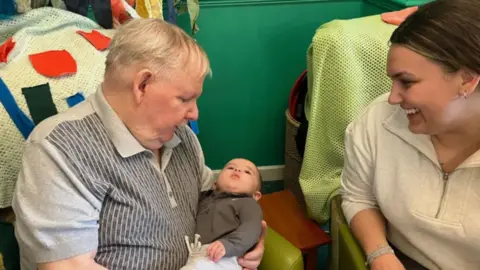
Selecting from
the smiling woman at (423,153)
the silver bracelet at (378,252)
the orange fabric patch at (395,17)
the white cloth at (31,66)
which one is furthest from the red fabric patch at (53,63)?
the orange fabric patch at (395,17)

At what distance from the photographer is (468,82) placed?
3.99ft

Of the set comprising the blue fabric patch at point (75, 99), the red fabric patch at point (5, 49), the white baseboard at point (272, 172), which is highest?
the red fabric patch at point (5, 49)

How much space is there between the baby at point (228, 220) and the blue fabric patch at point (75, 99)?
0.44 meters

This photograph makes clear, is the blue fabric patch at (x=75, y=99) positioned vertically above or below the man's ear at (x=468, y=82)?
below

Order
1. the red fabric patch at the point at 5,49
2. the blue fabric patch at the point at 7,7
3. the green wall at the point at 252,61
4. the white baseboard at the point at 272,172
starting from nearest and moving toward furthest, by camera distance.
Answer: the red fabric patch at the point at 5,49 < the blue fabric patch at the point at 7,7 < the green wall at the point at 252,61 < the white baseboard at the point at 272,172

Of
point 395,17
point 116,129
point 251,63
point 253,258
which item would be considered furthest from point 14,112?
point 251,63

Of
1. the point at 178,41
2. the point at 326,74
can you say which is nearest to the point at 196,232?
the point at 178,41

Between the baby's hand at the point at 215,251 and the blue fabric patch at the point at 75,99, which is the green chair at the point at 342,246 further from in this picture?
the blue fabric patch at the point at 75,99

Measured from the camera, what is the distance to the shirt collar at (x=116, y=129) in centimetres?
121

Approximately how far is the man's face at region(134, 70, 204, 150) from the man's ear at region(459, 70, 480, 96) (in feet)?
1.99

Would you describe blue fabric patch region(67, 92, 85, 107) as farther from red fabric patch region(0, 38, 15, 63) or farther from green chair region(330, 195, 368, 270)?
green chair region(330, 195, 368, 270)

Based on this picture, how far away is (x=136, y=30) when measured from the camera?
1195 millimetres

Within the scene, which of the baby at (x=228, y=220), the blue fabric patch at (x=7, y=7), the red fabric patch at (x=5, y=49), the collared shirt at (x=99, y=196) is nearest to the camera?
the collared shirt at (x=99, y=196)

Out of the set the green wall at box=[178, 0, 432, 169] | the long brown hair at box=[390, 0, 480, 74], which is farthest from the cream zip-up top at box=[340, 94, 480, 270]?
the green wall at box=[178, 0, 432, 169]
